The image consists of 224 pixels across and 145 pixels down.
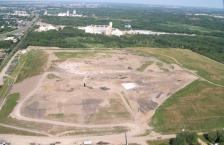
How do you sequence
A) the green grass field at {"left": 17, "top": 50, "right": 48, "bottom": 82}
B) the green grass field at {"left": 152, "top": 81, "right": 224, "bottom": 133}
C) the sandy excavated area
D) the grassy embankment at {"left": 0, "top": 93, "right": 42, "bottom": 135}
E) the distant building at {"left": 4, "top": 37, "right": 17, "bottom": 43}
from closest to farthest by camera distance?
the grassy embankment at {"left": 0, "top": 93, "right": 42, "bottom": 135} → the green grass field at {"left": 152, "top": 81, "right": 224, "bottom": 133} → the sandy excavated area → the green grass field at {"left": 17, "top": 50, "right": 48, "bottom": 82} → the distant building at {"left": 4, "top": 37, "right": 17, "bottom": 43}

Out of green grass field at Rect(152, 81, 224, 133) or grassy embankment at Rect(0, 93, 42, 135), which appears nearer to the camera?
grassy embankment at Rect(0, 93, 42, 135)

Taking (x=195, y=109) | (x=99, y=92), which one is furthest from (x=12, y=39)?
(x=195, y=109)

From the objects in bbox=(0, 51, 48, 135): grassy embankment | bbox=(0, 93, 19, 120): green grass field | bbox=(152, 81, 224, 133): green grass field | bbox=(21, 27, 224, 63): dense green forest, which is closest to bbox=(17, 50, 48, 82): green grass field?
bbox=(0, 51, 48, 135): grassy embankment

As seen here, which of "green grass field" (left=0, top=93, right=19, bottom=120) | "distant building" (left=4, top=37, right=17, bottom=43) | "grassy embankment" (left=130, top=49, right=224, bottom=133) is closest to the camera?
"grassy embankment" (left=130, top=49, right=224, bottom=133)

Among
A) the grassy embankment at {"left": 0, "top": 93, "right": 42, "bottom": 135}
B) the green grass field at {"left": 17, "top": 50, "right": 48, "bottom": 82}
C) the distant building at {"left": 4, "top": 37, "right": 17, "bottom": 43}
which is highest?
the green grass field at {"left": 17, "top": 50, "right": 48, "bottom": 82}

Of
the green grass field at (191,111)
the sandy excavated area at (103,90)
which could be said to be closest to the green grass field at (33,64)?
the sandy excavated area at (103,90)

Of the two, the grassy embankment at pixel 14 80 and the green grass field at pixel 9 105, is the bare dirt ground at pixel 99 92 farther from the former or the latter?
the grassy embankment at pixel 14 80

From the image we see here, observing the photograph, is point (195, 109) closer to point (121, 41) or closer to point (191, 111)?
→ point (191, 111)

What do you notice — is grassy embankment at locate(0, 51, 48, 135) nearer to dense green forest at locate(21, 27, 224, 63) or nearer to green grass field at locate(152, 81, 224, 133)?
dense green forest at locate(21, 27, 224, 63)
